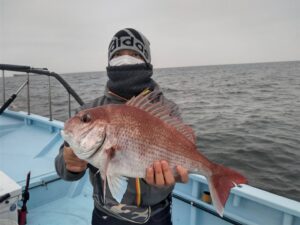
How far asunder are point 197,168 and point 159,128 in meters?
0.42

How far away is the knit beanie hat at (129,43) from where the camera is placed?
2.39m

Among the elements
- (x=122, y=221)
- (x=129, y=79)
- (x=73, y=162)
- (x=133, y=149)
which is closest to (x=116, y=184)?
(x=133, y=149)

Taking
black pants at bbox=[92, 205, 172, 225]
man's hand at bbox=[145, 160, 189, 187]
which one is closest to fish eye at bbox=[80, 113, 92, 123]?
man's hand at bbox=[145, 160, 189, 187]

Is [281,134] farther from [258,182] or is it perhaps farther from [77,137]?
[77,137]

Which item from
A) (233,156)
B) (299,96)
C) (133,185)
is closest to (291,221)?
(133,185)

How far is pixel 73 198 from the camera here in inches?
179

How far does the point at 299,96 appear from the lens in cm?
2294

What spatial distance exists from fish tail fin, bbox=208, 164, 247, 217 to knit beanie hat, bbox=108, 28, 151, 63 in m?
1.13

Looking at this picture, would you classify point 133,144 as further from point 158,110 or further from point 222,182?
point 222,182

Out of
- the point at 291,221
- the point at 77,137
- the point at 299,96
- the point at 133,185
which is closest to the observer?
the point at 77,137

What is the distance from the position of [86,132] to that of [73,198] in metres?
3.14

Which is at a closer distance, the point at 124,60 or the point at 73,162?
the point at 73,162

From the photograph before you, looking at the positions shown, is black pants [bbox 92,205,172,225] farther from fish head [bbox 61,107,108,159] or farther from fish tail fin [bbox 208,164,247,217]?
fish head [bbox 61,107,108,159]

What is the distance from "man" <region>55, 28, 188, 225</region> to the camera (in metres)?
2.16
